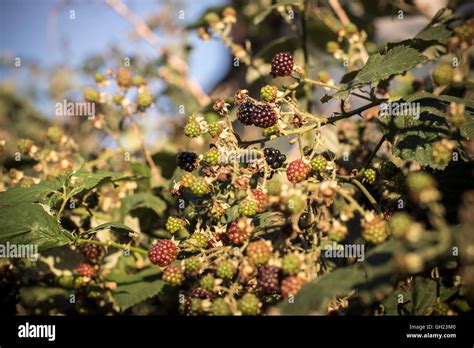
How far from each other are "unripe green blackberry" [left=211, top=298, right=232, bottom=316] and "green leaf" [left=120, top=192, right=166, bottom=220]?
86cm

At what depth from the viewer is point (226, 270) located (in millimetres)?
1292

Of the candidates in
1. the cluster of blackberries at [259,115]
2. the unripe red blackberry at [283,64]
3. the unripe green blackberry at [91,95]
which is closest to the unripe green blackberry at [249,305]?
the cluster of blackberries at [259,115]

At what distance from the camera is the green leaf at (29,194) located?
1.75 metres

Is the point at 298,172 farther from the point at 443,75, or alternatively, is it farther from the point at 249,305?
the point at 443,75

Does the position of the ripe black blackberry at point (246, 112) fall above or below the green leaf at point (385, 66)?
below

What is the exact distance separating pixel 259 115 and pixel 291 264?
0.49 m

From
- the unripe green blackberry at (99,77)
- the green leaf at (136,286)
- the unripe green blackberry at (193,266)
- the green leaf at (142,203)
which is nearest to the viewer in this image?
the unripe green blackberry at (193,266)

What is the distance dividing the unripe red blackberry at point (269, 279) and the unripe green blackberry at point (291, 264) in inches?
1.0

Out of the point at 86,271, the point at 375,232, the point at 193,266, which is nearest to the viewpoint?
the point at 375,232

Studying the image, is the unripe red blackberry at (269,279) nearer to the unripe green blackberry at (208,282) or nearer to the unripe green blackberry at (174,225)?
the unripe green blackberry at (208,282)

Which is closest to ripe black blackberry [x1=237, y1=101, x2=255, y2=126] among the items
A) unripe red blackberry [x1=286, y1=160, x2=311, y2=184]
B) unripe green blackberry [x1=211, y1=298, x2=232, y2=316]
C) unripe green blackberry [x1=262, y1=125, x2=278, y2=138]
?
unripe green blackberry [x1=262, y1=125, x2=278, y2=138]

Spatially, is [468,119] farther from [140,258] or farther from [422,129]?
[140,258]

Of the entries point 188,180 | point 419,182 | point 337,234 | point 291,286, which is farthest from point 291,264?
point 188,180

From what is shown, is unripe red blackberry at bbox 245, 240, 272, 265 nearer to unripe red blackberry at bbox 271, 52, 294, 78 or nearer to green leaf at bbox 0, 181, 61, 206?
unripe red blackberry at bbox 271, 52, 294, 78
